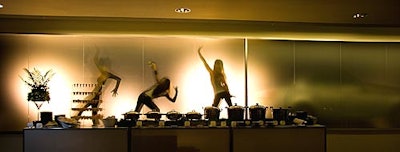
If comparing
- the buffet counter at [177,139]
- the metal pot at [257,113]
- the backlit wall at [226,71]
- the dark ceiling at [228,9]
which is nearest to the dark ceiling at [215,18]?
the dark ceiling at [228,9]

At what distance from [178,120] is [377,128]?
111 inches

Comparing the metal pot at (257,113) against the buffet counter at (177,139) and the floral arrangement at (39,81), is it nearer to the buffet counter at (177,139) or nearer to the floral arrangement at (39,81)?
the buffet counter at (177,139)

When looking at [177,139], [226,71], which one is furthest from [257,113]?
[177,139]

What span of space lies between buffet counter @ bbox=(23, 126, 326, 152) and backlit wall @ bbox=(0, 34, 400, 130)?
0.74 meters

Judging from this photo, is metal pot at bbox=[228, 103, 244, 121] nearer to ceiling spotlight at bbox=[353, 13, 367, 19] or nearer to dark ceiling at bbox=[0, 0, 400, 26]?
dark ceiling at bbox=[0, 0, 400, 26]

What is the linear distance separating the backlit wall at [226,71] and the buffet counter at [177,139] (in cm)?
74

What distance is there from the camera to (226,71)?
5562mm

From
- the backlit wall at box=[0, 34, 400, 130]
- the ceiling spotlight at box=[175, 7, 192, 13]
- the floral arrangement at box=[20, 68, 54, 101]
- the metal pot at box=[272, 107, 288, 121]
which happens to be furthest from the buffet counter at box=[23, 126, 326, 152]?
the ceiling spotlight at box=[175, 7, 192, 13]

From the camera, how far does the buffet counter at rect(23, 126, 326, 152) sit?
15.3 feet

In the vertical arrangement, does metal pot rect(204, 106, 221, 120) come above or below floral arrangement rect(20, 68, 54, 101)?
below

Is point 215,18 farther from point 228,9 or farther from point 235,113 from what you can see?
point 235,113

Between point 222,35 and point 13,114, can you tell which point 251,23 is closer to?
point 222,35

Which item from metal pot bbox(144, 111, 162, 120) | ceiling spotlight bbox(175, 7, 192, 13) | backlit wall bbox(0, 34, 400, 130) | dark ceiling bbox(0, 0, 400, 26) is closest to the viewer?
dark ceiling bbox(0, 0, 400, 26)

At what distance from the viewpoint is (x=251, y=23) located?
5578mm
